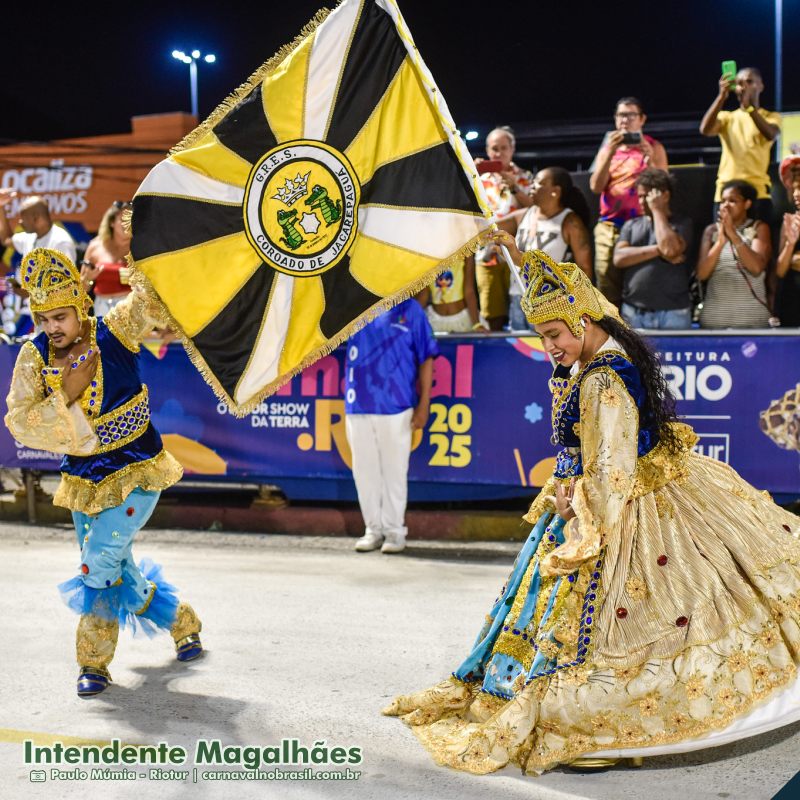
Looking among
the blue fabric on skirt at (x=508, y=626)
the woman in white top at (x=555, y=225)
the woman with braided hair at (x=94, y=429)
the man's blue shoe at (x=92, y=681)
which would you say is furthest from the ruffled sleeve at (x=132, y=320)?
the woman in white top at (x=555, y=225)

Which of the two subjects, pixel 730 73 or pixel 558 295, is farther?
pixel 730 73

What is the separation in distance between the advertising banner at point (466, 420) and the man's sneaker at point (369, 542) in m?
0.53

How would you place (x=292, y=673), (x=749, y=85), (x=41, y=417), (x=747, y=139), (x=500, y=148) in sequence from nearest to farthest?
(x=41, y=417), (x=292, y=673), (x=747, y=139), (x=749, y=85), (x=500, y=148)

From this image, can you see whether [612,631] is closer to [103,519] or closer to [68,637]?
[103,519]

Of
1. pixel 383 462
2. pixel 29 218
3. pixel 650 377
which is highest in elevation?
pixel 29 218

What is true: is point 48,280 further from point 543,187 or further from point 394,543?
point 543,187

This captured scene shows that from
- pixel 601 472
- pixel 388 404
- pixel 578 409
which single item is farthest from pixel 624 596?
pixel 388 404

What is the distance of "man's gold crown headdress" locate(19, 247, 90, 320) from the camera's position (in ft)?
15.1

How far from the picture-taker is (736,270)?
25.4 ft

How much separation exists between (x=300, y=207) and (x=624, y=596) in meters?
2.22

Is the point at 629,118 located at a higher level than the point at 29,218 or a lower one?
higher

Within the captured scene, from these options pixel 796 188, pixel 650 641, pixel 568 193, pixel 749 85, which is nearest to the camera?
pixel 650 641

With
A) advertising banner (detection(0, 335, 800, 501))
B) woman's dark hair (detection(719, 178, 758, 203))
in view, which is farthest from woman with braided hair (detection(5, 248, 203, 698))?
woman's dark hair (detection(719, 178, 758, 203))

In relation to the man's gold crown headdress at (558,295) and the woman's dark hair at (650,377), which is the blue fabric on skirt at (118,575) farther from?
the woman's dark hair at (650,377)
